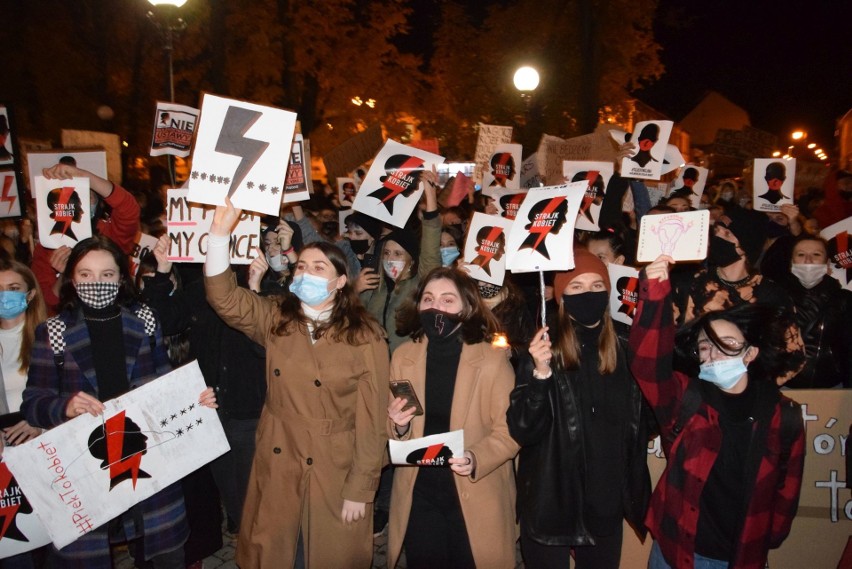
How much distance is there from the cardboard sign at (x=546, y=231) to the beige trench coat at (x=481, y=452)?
1.97 ft

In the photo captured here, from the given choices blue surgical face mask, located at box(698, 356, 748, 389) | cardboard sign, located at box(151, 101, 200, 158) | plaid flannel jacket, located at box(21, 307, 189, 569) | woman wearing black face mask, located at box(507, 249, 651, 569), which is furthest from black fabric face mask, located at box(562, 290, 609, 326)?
cardboard sign, located at box(151, 101, 200, 158)

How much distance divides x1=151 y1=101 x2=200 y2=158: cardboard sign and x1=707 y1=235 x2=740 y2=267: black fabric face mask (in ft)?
20.0

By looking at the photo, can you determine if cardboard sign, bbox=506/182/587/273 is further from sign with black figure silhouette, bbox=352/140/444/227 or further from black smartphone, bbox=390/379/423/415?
sign with black figure silhouette, bbox=352/140/444/227

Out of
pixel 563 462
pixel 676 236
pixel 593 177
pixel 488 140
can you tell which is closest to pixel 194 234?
pixel 563 462

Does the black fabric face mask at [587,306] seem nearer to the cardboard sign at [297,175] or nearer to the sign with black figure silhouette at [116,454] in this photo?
the sign with black figure silhouette at [116,454]

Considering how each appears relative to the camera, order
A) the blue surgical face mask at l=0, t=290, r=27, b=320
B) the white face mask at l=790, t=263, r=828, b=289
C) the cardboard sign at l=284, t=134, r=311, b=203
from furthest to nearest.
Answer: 1. the cardboard sign at l=284, t=134, r=311, b=203
2. the white face mask at l=790, t=263, r=828, b=289
3. the blue surgical face mask at l=0, t=290, r=27, b=320

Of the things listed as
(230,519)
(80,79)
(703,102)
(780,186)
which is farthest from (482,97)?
(703,102)

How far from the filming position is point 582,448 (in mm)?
3504

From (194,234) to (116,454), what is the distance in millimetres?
1811

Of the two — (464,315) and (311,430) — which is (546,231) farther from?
(311,430)

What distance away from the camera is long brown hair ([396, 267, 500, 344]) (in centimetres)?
383

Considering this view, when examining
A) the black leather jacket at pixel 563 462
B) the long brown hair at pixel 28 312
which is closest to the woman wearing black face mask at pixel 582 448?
the black leather jacket at pixel 563 462

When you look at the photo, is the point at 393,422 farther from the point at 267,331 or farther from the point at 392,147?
the point at 392,147

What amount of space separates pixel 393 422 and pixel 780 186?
5.98 m
